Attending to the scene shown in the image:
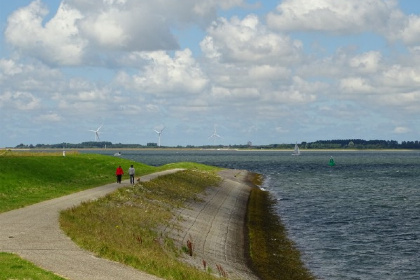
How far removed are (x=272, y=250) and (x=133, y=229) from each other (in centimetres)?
989

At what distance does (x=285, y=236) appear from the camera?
49.7 metres

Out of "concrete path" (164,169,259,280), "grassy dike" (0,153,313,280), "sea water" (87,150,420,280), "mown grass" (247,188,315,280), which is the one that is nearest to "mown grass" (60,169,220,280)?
"grassy dike" (0,153,313,280)

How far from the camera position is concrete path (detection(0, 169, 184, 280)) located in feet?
76.0

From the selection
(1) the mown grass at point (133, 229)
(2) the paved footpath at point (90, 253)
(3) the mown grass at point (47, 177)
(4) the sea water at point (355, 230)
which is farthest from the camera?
(3) the mown grass at point (47, 177)

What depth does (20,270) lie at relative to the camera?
872 inches

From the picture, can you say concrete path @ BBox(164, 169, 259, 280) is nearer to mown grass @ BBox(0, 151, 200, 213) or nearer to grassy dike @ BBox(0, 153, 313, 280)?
grassy dike @ BBox(0, 153, 313, 280)

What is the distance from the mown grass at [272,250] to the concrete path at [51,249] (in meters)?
10.7

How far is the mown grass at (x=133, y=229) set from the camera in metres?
27.0

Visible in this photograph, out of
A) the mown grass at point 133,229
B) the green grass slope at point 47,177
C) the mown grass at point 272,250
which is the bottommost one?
the mown grass at point 272,250

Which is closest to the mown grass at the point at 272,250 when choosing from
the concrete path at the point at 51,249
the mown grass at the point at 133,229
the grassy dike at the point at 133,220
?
the grassy dike at the point at 133,220

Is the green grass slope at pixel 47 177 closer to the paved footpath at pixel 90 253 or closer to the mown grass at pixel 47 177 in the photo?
the mown grass at pixel 47 177

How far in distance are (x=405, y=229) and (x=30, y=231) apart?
1274 inches

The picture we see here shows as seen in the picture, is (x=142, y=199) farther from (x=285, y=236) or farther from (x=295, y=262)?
(x=295, y=262)

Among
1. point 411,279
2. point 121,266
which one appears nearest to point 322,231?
point 411,279
